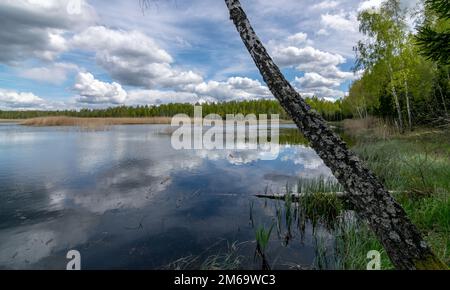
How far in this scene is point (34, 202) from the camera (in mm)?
5711

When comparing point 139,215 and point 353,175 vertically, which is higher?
point 353,175

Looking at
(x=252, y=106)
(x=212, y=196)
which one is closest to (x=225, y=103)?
(x=252, y=106)

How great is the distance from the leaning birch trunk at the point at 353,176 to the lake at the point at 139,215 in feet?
6.88

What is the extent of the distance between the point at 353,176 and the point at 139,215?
455 cm

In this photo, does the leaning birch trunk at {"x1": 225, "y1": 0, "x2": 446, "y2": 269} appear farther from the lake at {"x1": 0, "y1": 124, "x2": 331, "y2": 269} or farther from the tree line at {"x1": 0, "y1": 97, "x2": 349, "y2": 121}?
the tree line at {"x1": 0, "y1": 97, "x2": 349, "y2": 121}

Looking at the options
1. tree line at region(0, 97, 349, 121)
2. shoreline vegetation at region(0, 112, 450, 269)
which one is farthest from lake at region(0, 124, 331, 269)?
tree line at region(0, 97, 349, 121)

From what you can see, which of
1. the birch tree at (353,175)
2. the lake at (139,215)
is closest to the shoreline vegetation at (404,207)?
the lake at (139,215)

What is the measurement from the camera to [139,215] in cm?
526

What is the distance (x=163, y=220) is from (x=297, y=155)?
9.76m

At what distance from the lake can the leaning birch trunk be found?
210 centimetres

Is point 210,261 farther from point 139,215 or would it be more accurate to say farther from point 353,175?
point 353,175

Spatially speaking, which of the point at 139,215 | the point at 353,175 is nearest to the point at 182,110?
the point at 139,215
